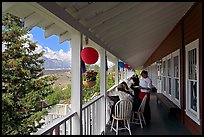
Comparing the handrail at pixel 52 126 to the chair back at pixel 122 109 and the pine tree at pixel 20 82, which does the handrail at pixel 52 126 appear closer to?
the chair back at pixel 122 109

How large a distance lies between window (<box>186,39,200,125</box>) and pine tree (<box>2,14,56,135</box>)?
7.66m

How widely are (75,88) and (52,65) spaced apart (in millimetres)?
10183

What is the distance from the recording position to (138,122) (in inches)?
239

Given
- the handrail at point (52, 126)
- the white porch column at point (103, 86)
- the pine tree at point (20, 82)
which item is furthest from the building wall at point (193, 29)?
the pine tree at point (20, 82)

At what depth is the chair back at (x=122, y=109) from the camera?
511cm

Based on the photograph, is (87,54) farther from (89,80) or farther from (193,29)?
(193,29)

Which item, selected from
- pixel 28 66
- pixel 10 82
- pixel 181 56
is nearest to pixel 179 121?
pixel 181 56

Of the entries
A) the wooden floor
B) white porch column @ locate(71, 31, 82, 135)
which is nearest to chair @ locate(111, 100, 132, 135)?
the wooden floor

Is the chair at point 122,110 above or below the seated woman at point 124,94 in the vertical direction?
below

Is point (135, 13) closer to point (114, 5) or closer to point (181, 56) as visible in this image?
point (114, 5)

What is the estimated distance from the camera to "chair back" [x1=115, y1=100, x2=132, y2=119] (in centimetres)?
511

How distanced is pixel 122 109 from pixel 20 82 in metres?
7.87

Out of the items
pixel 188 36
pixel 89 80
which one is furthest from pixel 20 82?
pixel 188 36

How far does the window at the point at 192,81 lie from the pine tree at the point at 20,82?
25.1 ft
